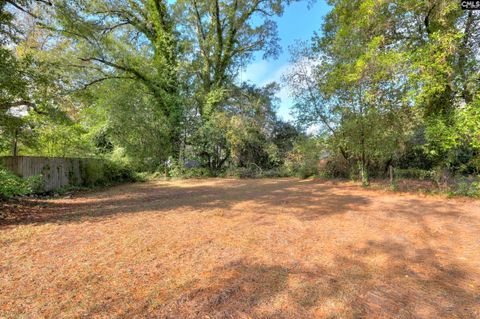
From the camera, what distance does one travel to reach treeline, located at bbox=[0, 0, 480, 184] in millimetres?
6457

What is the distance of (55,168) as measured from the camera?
8.27m

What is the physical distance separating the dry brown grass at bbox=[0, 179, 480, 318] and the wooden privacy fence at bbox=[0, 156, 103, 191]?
3.11 metres

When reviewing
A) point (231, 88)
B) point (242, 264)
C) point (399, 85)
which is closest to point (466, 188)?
point (399, 85)

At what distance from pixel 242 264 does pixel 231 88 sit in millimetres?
13566

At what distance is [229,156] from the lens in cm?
1445

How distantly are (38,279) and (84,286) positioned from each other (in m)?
0.56

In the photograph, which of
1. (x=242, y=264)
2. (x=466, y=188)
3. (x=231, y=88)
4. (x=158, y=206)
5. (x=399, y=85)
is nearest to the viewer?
(x=242, y=264)

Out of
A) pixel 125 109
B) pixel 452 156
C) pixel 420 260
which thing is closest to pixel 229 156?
pixel 125 109

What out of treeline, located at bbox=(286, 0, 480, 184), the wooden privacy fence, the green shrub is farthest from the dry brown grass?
the green shrub

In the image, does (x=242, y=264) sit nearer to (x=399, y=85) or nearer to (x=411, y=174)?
(x=399, y=85)

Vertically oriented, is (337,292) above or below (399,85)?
below

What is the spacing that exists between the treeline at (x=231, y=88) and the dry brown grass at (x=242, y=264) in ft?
9.82

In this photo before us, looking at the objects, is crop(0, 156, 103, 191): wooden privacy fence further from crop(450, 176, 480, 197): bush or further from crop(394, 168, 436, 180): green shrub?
crop(450, 176, 480, 197): bush

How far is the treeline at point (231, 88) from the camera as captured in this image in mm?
6457
